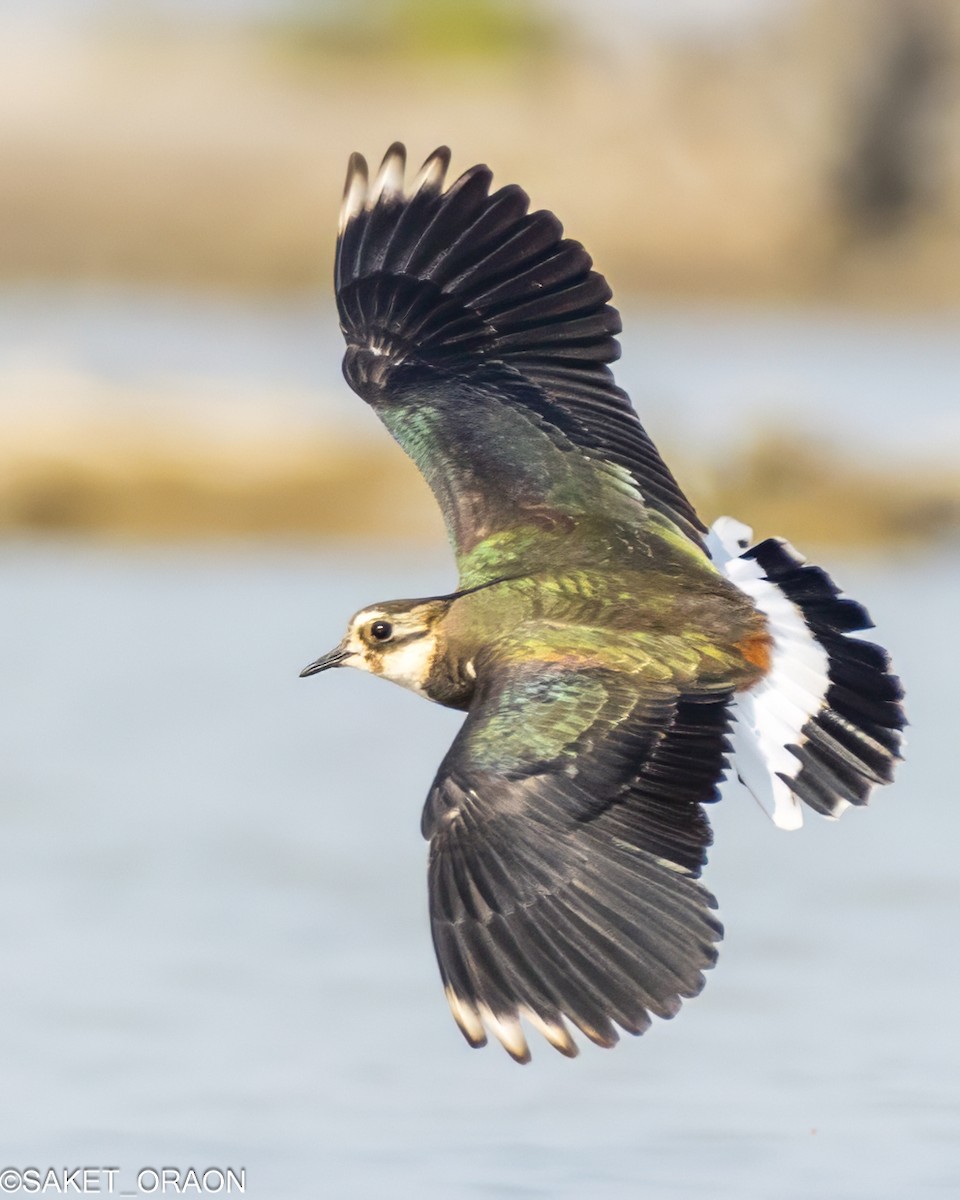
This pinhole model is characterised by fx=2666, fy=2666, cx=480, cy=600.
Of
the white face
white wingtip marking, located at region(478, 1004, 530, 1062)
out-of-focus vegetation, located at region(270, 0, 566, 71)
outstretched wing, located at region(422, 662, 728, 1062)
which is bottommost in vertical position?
white wingtip marking, located at region(478, 1004, 530, 1062)

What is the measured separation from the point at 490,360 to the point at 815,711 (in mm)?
1270

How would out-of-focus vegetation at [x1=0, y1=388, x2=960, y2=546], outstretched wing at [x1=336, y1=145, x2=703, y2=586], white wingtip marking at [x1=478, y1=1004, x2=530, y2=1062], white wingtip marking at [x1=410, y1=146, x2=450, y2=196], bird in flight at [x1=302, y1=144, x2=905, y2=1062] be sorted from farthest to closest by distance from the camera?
out-of-focus vegetation at [x1=0, y1=388, x2=960, y2=546]
white wingtip marking at [x1=410, y1=146, x2=450, y2=196]
outstretched wing at [x1=336, y1=145, x2=703, y2=586]
bird in flight at [x1=302, y1=144, x2=905, y2=1062]
white wingtip marking at [x1=478, y1=1004, x2=530, y2=1062]

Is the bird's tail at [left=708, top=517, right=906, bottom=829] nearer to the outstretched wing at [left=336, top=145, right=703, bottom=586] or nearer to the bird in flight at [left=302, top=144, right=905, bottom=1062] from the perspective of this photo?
the bird in flight at [left=302, top=144, right=905, bottom=1062]

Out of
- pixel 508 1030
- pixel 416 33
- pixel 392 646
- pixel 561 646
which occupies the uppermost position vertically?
pixel 416 33

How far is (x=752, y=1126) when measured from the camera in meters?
5.77

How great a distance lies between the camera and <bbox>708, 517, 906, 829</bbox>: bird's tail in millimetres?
5984

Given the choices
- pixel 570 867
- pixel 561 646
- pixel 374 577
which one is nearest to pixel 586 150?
pixel 374 577

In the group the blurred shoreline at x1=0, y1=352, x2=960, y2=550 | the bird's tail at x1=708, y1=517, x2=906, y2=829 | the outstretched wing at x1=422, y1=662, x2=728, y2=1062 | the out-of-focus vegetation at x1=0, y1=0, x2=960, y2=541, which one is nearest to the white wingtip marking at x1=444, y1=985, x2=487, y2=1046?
the outstretched wing at x1=422, y1=662, x2=728, y2=1062

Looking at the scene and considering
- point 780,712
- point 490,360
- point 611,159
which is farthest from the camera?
point 611,159

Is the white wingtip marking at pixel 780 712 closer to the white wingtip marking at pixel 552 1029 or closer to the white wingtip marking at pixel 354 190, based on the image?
the white wingtip marking at pixel 552 1029

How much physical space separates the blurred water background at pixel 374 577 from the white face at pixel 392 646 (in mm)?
852

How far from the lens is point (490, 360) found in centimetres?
662

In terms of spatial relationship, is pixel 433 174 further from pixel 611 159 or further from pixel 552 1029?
pixel 611 159

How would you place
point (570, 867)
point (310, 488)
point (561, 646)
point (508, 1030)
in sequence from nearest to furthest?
point (508, 1030) < point (570, 867) < point (561, 646) < point (310, 488)
